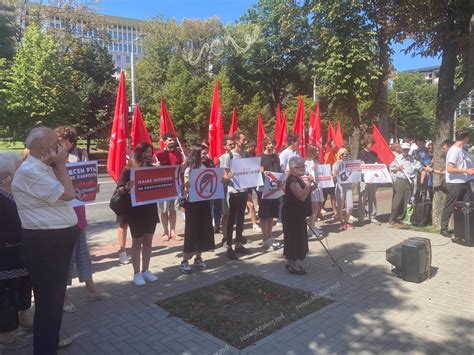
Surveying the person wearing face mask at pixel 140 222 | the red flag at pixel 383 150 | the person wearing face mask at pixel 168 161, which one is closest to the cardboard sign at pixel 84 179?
the person wearing face mask at pixel 140 222

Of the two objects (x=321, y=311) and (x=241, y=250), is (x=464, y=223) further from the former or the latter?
(x=321, y=311)

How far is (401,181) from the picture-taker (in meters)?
9.34

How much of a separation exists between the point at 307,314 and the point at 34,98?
23.9 m

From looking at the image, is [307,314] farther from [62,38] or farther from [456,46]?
[62,38]

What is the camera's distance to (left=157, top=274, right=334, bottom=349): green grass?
14.0ft

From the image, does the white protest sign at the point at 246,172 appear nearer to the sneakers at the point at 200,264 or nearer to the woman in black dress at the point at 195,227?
the woman in black dress at the point at 195,227

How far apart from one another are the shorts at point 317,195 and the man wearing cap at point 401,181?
1781 mm

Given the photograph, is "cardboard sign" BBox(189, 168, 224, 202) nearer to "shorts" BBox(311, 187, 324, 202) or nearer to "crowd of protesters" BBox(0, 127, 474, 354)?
"crowd of protesters" BBox(0, 127, 474, 354)

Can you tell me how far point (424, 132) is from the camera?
185ft

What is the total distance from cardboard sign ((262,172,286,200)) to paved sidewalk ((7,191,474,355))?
3.19 feet

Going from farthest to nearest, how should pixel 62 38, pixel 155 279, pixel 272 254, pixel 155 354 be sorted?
pixel 62 38 < pixel 272 254 < pixel 155 279 < pixel 155 354

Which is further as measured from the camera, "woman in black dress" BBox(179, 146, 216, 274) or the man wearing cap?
the man wearing cap

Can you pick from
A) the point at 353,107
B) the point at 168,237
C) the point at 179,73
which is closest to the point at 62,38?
the point at 179,73

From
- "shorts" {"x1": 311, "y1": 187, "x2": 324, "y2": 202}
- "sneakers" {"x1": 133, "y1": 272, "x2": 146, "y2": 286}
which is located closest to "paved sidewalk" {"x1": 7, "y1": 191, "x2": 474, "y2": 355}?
"sneakers" {"x1": 133, "y1": 272, "x2": 146, "y2": 286}
